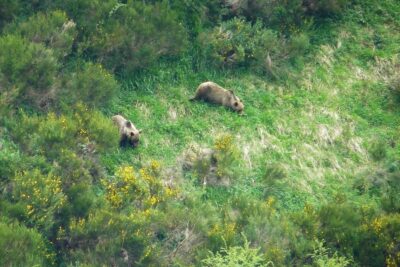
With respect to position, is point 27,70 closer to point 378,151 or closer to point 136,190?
point 136,190

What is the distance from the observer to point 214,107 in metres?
17.3

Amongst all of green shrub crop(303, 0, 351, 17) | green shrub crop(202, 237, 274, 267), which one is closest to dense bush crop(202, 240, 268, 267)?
green shrub crop(202, 237, 274, 267)

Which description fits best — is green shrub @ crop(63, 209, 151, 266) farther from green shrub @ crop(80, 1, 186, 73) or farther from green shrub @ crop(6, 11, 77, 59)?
green shrub @ crop(80, 1, 186, 73)

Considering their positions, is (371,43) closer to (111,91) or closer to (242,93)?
(242,93)

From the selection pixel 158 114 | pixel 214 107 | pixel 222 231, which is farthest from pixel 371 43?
pixel 222 231

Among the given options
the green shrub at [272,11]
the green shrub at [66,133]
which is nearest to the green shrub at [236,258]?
the green shrub at [66,133]

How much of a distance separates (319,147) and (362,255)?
14.0 feet

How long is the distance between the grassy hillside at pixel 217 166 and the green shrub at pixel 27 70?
0.42ft

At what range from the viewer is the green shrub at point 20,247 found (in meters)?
11.2

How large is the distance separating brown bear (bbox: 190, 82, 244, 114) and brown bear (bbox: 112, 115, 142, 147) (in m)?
2.44

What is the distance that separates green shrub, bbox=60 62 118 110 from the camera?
612 inches

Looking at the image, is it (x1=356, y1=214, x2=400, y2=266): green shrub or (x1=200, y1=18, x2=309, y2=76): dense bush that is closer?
(x1=356, y1=214, x2=400, y2=266): green shrub

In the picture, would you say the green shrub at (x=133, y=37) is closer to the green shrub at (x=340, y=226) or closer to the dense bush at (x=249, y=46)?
the dense bush at (x=249, y=46)

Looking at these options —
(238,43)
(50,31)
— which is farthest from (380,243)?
(50,31)
